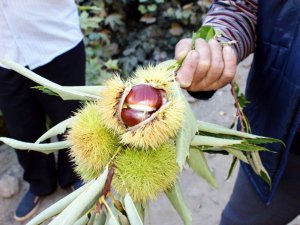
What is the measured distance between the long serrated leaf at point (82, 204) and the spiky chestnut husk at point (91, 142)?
0.05 meters

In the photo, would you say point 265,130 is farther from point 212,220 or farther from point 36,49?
point 212,220

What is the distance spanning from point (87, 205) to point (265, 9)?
0.69 metres

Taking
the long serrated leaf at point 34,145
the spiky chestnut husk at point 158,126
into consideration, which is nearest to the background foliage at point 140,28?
the long serrated leaf at point 34,145

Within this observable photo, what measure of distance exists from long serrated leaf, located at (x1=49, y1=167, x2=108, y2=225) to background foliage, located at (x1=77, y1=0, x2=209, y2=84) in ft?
8.53

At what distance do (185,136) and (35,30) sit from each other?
3.86 feet

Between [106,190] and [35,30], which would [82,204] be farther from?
[35,30]

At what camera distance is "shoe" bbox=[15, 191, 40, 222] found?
7.54ft

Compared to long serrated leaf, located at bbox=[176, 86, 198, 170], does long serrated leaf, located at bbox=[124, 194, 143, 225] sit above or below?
below

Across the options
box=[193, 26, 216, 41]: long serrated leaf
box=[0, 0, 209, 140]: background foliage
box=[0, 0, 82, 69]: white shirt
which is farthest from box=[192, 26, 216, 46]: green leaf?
box=[0, 0, 209, 140]: background foliage

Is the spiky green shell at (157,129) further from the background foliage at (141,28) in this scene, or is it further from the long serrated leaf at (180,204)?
the background foliage at (141,28)

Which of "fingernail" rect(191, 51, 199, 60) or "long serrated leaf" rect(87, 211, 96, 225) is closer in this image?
"long serrated leaf" rect(87, 211, 96, 225)

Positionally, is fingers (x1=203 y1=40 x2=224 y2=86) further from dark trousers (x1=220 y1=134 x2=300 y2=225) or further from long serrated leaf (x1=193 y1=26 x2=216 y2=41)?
dark trousers (x1=220 y1=134 x2=300 y2=225)

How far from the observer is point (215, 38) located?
95 centimetres

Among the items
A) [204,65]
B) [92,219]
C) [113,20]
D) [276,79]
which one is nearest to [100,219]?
[92,219]
